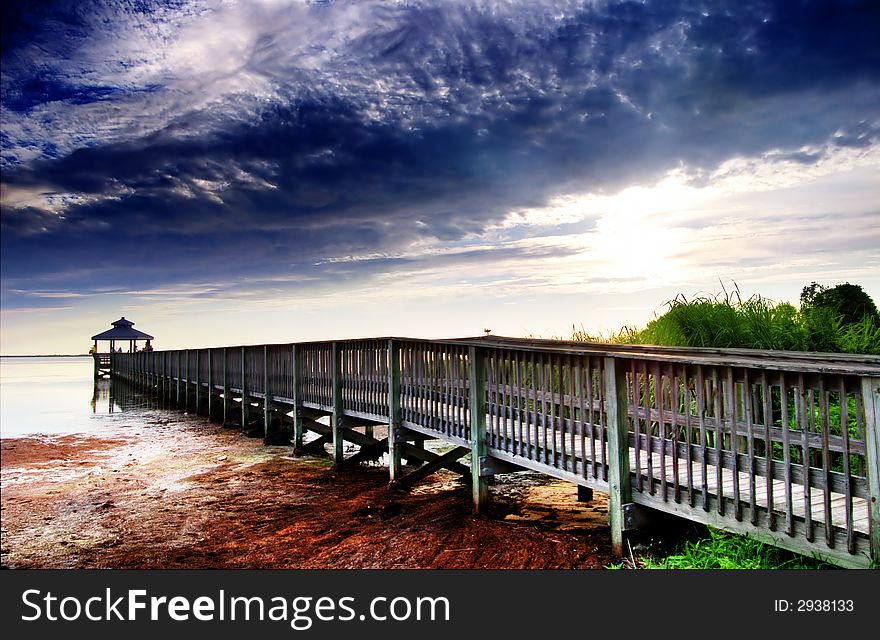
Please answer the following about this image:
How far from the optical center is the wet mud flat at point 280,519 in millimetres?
5613

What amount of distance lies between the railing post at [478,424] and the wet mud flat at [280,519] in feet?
0.85

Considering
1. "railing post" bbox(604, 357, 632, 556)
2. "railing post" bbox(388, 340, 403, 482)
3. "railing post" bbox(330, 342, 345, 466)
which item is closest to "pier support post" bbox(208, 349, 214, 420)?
"railing post" bbox(330, 342, 345, 466)

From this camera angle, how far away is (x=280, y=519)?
7285 mm

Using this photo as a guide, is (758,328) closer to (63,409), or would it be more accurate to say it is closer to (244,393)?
(244,393)

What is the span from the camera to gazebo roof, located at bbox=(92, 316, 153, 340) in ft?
157

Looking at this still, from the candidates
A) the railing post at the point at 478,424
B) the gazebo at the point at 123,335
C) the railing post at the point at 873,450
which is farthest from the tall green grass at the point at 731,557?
the gazebo at the point at 123,335

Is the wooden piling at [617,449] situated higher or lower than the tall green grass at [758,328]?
lower

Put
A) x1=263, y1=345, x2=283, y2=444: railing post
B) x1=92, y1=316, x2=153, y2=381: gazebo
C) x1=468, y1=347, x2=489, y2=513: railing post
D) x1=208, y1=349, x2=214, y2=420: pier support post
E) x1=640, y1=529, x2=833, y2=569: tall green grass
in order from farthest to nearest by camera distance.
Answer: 1. x1=92, y1=316, x2=153, y2=381: gazebo
2. x1=208, y1=349, x2=214, y2=420: pier support post
3. x1=263, y1=345, x2=283, y2=444: railing post
4. x1=468, y1=347, x2=489, y2=513: railing post
5. x1=640, y1=529, x2=833, y2=569: tall green grass

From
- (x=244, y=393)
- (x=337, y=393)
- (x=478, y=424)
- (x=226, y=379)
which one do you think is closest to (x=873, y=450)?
(x=478, y=424)

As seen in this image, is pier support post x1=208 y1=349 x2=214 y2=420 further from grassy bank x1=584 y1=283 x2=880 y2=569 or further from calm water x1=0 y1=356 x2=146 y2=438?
grassy bank x1=584 y1=283 x2=880 y2=569

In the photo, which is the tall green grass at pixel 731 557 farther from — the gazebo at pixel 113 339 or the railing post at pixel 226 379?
the gazebo at pixel 113 339

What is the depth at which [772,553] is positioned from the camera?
410cm

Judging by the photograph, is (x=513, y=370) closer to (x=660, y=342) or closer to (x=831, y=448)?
(x=831, y=448)

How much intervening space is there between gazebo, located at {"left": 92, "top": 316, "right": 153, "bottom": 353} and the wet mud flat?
40003 mm
